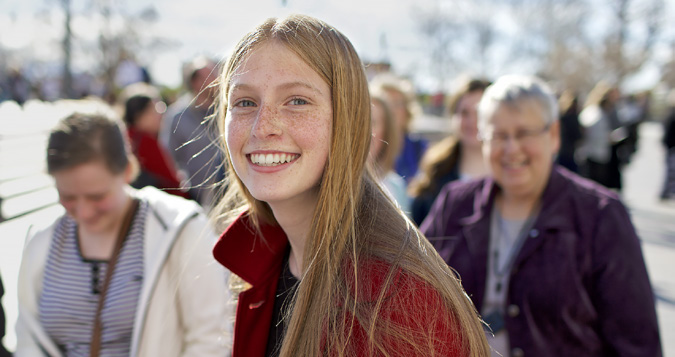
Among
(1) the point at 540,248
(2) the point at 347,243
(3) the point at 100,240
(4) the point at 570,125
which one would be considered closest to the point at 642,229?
(4) the point at 570,125

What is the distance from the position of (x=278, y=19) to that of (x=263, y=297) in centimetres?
77

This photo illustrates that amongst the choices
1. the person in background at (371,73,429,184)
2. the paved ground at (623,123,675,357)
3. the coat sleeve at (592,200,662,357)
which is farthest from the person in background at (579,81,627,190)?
the coat sleeve at (592,200,662,357)

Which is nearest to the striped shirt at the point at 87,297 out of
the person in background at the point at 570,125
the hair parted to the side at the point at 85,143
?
the hair parted to the side at the point at 85,143

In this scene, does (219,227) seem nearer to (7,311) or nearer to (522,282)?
(7,311)

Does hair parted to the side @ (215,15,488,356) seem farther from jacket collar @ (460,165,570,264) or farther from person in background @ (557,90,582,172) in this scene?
person in background @ (557,90,582,172)

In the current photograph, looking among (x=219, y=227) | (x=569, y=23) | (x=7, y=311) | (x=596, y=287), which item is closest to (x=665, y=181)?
(x=596, y=287)

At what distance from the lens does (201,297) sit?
7.27 feet

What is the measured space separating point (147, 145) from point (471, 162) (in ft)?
8.61

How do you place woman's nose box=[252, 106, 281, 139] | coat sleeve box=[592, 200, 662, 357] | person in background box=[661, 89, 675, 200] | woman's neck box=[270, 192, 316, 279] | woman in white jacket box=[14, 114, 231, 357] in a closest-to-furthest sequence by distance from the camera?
woman's nose box=[252, 106, 281, 139] < woman's neck box=[270, 192, 316, 279] < coat sleeve box=[592, 200, 662, 357] < woman in white jacket box=[14, 114, 231, 357] < person in background box=[661, 89, 675, 200]

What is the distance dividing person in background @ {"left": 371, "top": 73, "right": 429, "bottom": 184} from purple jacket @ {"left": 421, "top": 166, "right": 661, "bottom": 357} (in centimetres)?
252

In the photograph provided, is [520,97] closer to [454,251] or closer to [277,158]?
[454,251]

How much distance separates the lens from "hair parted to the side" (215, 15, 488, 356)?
1.23 metres

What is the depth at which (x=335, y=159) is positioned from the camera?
1376 millimetres

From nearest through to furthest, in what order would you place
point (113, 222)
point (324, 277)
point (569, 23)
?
point (324, 277) → point (113, 222) → point (569, 23)
